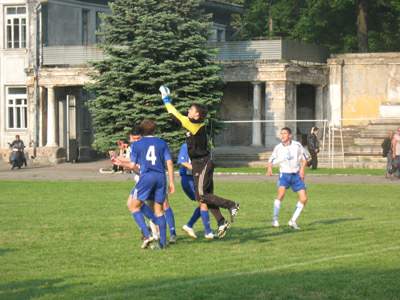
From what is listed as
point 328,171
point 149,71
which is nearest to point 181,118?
point 328,171

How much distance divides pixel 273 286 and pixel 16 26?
50.4 metres

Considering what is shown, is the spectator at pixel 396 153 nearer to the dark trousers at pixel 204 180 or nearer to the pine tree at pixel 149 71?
the pine tree at pixel 149 71

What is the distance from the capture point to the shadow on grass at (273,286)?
11.9 meters

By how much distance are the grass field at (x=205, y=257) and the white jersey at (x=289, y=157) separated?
1102 millimetres

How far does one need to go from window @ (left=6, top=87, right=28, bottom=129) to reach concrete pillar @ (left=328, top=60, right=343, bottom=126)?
52.4 feet

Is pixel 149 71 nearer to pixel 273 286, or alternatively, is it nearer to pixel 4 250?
pixel 4 250

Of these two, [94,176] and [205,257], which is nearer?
[205,257]

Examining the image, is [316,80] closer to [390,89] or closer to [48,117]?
[390,89]

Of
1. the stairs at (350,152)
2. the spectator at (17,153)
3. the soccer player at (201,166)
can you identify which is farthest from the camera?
the spectator at (17,153)

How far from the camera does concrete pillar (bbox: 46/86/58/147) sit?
58.6m

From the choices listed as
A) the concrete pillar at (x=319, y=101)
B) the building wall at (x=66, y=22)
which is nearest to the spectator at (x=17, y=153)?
the building wall at (x=66, y=22)

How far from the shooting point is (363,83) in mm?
58156

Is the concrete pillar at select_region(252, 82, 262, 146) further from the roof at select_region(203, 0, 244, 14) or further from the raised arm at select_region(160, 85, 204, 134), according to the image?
the raised arm at select_region(160, 85, 204, 134)

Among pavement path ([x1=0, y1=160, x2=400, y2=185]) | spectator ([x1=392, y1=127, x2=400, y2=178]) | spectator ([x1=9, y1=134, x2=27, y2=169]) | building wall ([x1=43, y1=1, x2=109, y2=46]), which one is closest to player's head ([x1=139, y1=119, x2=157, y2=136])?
pavement path ([x1=0, y1=160, x2=400, y2=185])
